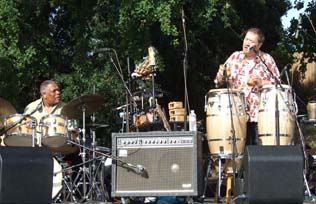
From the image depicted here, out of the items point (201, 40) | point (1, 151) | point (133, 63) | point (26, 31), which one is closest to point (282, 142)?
Result: point (1, 151)

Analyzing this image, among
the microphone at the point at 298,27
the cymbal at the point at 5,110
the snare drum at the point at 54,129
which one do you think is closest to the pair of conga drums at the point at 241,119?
the snare drum at the point at 54,129

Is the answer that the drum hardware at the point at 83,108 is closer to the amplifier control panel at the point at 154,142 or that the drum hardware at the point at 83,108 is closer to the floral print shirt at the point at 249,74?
the amplifier control panel at the point at 154,142

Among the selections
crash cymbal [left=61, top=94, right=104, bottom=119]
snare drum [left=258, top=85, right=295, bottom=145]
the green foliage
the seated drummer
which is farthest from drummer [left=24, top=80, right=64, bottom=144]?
snare drum [left=258, top=85, right=295, bottom=145]

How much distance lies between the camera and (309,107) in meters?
7.70

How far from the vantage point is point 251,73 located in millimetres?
6902

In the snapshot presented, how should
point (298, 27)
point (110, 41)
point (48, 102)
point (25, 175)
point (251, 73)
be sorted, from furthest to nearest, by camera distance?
point (298, 27) → point (110, 41) → point (48, 102) → point (251, 73) → point (25, 175)

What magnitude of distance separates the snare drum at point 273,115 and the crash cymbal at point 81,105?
1991 millimetres

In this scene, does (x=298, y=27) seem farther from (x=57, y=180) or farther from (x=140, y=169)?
(x=140, y=169)

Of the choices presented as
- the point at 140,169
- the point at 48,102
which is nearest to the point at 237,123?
the point at 140,169

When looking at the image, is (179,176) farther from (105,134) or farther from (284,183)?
(105,134)

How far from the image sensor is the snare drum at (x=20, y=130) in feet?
24.1

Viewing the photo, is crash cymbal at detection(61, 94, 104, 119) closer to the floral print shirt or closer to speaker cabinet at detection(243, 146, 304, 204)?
the floral print shirt

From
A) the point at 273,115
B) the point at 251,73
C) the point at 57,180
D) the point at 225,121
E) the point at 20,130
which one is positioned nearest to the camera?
the point at 273,115

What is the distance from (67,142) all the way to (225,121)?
1.88 metres
